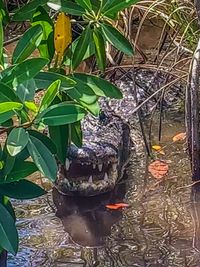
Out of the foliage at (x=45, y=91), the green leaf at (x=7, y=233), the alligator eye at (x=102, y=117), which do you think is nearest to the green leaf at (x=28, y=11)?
the foliage at (x=45, y=91)

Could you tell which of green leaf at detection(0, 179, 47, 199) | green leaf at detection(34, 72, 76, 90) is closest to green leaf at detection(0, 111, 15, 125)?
green leaf at detection(34, 72, 76, 90)

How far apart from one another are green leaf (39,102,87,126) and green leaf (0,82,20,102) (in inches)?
3.8

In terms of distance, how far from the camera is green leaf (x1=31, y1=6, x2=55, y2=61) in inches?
90.7

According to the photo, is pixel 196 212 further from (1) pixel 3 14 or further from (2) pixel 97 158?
(1) pixel 3 14

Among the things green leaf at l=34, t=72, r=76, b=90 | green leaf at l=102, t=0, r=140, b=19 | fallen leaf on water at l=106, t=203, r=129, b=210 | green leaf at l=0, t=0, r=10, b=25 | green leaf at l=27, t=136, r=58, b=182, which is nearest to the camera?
green leaf at l=27, t=136, r=58, b=182

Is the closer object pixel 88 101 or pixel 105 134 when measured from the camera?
pixel 88 101

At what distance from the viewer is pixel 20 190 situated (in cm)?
227

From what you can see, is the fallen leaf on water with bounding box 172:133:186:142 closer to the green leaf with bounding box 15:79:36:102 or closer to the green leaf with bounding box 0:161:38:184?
the green leaf with bounding box 0:161:38:184

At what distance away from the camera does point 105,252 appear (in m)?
2.93

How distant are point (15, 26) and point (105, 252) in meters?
3.38

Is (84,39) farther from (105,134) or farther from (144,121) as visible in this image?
(144,121)

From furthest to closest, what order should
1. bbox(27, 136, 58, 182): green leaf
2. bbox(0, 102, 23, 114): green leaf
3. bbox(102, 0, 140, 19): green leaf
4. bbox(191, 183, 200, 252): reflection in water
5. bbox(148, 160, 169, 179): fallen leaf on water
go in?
1. bbox(148, 160, 169, 179): fallen leaf on water
2. bbox(191, 183, 200, 252): reflection in water
3. bbox(102, 0, 140, 19): green leaf
4. bbox(27, 136, 58, 182): green leaf
5. bbox(0, 102, 23, 114): green leaf

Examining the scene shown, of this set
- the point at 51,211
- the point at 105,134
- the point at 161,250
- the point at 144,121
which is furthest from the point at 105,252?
the point at 144,121

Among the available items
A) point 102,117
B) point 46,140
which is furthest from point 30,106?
point 102,117
